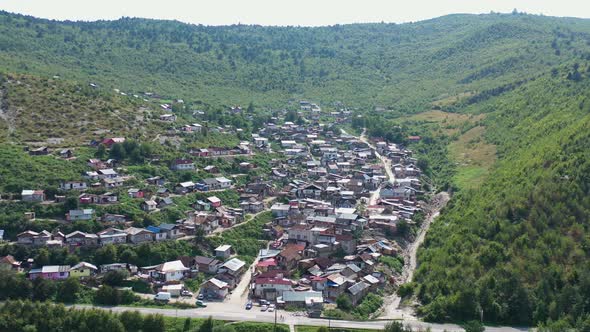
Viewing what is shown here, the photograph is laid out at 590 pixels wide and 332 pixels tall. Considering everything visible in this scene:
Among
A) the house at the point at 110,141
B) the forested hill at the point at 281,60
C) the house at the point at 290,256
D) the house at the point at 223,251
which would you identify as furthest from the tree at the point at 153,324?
the forested hill at the point at 281,60

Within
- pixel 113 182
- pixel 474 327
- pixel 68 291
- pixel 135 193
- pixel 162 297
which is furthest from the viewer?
pixel 113 182

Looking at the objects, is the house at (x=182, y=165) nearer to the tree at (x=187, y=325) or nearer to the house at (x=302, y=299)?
the house at (x=302, y=299)

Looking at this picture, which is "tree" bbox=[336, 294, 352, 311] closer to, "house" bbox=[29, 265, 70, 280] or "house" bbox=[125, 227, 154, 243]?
"house" bbox=[125, 227, 154, 243]

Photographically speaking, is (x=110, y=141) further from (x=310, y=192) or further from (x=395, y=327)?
(x=395, y=327)

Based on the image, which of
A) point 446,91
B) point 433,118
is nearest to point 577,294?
point 433,118

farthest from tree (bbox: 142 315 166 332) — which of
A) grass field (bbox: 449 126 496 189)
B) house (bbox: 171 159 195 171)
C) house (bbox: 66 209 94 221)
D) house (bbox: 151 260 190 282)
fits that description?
grass field (bbox: 449 126 496 189)

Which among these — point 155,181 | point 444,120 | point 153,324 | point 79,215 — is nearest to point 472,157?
point 444,120
